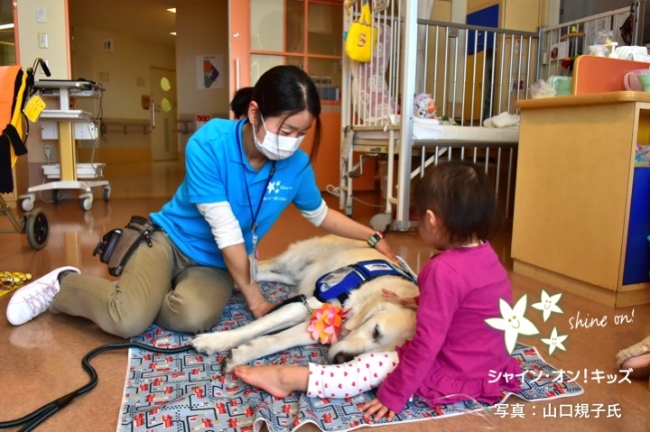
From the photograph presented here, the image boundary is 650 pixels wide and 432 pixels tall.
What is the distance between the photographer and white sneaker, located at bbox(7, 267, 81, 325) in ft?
5.21

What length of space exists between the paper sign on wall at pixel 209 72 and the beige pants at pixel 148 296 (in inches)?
258

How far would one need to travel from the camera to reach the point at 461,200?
1037 millimetres

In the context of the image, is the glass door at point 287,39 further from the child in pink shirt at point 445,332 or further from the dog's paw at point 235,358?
the child in pink shirt at point 445,332

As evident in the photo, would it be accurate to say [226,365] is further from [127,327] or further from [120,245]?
[120,245]

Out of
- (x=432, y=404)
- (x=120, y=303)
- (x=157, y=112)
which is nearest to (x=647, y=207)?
(x=432, y=404)

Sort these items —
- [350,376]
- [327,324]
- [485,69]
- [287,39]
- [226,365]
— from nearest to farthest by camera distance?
[350,376] < [226,365] < [327,324] < [485,69] < [287,39]

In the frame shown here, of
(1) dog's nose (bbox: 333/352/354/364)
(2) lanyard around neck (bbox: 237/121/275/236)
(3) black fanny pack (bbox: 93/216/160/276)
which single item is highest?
(2) lanyard around neck (bbox: 237/121/275/236)

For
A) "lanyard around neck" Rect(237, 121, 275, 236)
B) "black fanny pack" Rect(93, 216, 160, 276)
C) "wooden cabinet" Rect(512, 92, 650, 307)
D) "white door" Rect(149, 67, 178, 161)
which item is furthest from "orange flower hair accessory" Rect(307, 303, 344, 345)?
"white door" Rect(149, 67, 178, 161)

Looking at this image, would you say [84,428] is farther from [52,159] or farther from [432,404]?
[52,159]

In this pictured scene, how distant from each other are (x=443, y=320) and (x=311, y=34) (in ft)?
13.9

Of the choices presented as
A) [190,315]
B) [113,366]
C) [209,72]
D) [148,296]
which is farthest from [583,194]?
[209,72]

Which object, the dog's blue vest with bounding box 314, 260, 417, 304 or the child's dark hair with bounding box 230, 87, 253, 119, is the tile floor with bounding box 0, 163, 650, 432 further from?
Answer: the child's dark hair with bounding box 230, 87, 253, 119

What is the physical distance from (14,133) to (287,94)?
1.63m

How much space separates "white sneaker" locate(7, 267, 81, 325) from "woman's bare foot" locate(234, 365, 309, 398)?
827mm
